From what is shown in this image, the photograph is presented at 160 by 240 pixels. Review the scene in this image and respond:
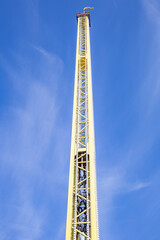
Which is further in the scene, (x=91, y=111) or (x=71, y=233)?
(x=91, y=111)

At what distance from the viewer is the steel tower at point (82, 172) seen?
563 inches

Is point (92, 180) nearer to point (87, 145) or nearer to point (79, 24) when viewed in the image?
point (87, 145)

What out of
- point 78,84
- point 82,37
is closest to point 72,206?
point 78,84

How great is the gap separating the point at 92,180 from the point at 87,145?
266cm

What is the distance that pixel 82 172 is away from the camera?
659 inches

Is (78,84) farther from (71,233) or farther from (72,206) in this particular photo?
(71,233)

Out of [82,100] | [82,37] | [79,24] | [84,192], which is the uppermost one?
[79,24]

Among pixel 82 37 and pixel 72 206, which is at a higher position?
pixel 82 37

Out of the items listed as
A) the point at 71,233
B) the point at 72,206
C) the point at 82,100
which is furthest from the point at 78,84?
the point at 71,233

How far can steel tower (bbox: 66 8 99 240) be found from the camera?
14.3m

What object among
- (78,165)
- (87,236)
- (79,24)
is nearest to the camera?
(87,236)

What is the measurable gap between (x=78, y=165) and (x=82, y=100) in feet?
21.0

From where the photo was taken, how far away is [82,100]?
2153 centimetres

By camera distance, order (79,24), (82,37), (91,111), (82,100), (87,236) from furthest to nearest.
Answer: (79,24)
(82,37)
(82,100)
(91,111)
(87,236)
